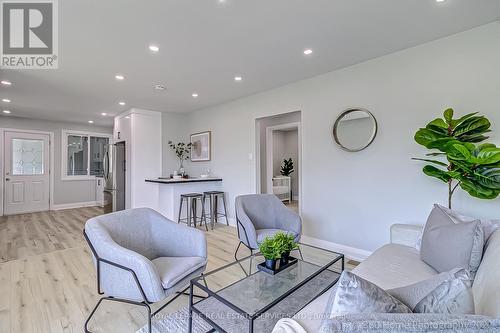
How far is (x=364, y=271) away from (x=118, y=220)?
1.99 m

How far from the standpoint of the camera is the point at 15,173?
6.11m

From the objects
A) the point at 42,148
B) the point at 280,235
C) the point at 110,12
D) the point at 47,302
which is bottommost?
the point at 47,302

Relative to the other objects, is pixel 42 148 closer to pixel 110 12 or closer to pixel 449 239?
pixel 110 12

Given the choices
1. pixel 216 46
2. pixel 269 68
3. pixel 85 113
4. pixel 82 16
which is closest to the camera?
pixel 82 16

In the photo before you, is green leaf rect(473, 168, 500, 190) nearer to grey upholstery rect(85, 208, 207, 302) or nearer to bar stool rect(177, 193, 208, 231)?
grey upholstery rect(85, 208, 207, 302)

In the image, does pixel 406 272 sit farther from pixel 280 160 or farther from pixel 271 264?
pixel 280 160

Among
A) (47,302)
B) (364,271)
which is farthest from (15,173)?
(364,271)

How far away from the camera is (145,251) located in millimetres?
2150

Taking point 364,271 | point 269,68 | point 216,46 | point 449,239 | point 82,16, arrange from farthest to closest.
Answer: point 269,68 < point 216,46 < point 82,16 < point 364,271 < point 449,239

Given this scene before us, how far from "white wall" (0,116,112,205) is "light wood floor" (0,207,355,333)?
2.21 metres

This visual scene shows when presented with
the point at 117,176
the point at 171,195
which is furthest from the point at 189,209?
the point at 117,176

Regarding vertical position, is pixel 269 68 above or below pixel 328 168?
above

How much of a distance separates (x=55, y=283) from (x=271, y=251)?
2.30m

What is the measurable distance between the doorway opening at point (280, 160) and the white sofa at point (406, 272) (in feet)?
9.68
